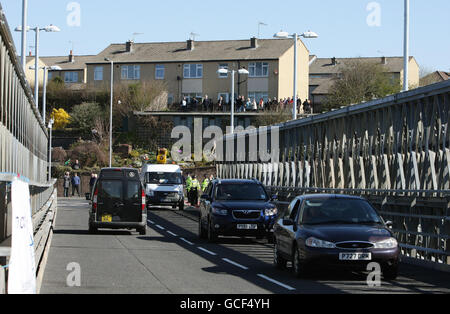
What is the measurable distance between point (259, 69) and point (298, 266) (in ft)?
260

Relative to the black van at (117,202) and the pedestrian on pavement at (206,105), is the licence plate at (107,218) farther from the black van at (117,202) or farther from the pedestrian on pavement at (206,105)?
the pedestrian on pavement at (206,105)

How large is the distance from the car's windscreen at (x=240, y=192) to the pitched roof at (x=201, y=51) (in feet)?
224

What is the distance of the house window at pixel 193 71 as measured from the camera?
319 ft

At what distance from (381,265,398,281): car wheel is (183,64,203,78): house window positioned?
269ft

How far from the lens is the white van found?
4781 cm

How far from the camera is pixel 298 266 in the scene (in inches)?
631

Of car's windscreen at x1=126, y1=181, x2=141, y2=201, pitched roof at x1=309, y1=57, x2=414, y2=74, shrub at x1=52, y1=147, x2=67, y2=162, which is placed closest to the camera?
car's windscreen at x1=126, y1=181, x2=141, y2=201

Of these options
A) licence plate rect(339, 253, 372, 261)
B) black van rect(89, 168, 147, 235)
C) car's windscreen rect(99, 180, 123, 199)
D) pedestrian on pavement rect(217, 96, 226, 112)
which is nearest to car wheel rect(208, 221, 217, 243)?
black van rect(89, 168, 147, 235)

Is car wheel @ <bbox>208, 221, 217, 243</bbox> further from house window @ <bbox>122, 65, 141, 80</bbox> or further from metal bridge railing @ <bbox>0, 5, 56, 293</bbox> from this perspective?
house window @ <bbox>122, 65, 141, 80</bbox>

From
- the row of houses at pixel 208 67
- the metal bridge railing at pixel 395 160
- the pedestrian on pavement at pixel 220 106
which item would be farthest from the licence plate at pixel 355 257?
the row of houses at pixel 208 67

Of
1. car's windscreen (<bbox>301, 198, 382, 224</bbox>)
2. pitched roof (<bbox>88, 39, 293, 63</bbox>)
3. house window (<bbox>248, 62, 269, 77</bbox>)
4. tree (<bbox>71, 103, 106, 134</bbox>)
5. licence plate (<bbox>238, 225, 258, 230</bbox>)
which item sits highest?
pitched roof (<bbox>88, 39, 293, 63</bbox>)

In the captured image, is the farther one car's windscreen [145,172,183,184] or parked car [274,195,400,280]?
car's windscreen [145,172,183,184]

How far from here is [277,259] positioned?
17844 mm
